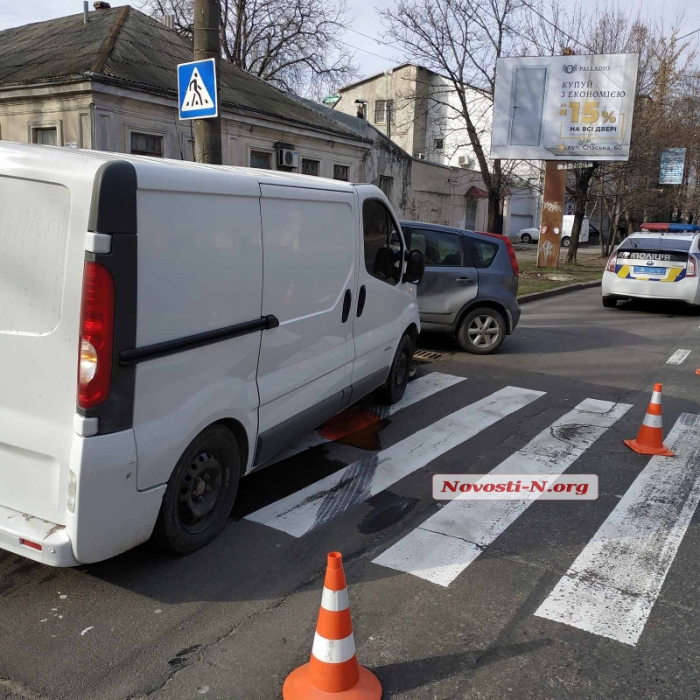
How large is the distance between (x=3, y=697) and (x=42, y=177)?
2139mm

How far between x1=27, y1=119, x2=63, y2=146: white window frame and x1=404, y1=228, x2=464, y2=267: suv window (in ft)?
31.6

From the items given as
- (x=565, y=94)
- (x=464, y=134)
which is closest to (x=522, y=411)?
(x=565, y=94)

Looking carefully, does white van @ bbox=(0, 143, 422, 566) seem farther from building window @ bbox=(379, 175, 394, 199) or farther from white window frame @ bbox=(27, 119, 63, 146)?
building window @ bbox=(379, 175, 394, 199)

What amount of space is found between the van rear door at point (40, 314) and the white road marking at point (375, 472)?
4.95ft

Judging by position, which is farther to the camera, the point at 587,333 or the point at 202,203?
the point at 587,333

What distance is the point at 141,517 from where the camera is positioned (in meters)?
3.31

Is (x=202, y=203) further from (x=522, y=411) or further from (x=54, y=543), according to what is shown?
(x=522, y=411)

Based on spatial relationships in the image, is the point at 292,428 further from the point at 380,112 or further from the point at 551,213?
the point at 380,112

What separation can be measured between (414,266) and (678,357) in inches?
210

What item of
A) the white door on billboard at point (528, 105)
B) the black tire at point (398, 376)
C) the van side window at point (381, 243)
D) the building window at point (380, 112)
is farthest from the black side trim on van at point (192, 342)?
the building window at point (380, 112)

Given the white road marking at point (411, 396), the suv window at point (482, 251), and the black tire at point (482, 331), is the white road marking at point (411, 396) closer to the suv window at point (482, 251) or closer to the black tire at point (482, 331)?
the black tire at point (482, 331)

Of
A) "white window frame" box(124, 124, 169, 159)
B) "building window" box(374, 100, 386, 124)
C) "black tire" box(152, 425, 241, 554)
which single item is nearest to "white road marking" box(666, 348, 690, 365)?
"black tire" box(152, 425, 241, 554)

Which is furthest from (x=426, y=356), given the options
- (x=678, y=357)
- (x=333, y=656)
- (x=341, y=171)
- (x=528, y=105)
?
(x=528, y=105)

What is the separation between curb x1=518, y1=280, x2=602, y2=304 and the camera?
15.5 m
